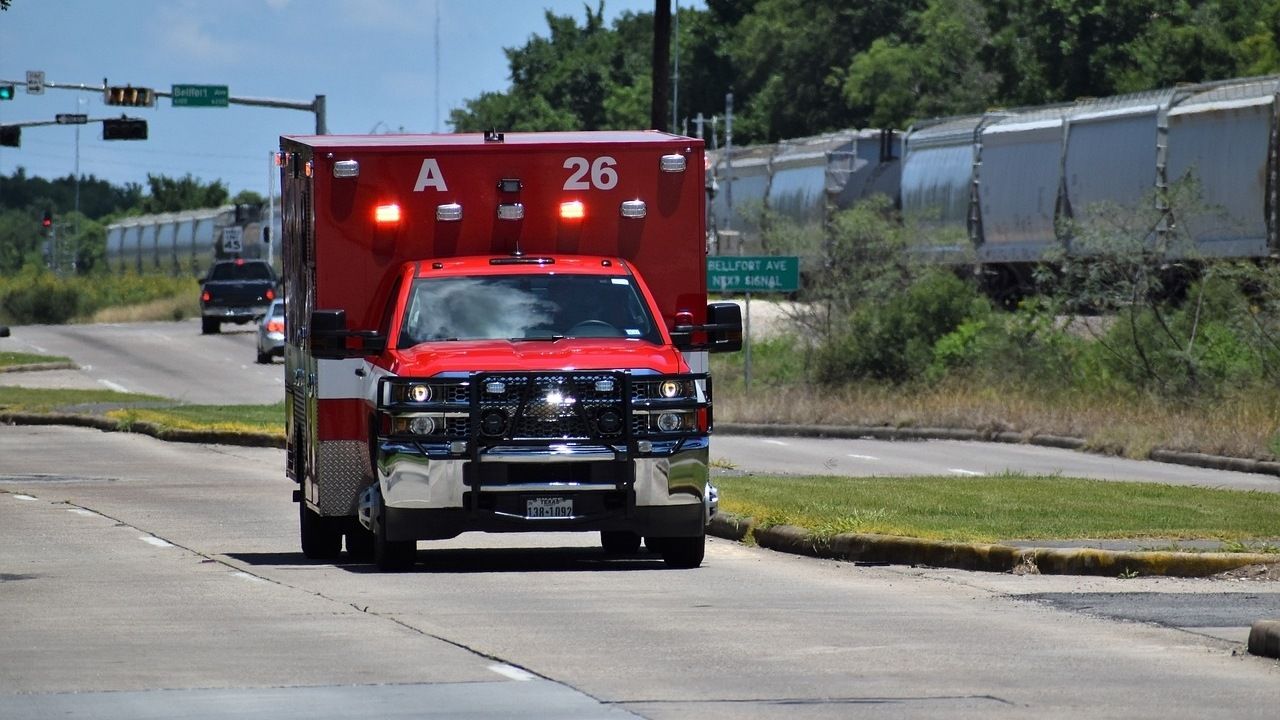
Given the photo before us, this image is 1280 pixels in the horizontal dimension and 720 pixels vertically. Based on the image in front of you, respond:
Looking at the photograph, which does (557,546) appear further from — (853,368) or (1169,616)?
(853,368)

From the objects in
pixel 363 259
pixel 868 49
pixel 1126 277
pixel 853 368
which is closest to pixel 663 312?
pixel 363 259

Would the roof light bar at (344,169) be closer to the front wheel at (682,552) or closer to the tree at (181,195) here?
the front wheel at (682,552)

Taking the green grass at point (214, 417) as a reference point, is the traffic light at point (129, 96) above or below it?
above

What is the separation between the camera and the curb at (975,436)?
2791cm

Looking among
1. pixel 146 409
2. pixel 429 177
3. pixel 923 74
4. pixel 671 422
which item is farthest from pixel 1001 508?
pixel 923 74

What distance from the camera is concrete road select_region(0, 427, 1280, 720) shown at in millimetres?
9586

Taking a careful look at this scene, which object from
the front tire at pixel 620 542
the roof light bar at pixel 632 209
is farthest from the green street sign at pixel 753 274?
the roof light bar at pixel 632 209

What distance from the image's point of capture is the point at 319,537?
16.6 m

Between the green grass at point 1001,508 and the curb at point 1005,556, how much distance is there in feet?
0.58

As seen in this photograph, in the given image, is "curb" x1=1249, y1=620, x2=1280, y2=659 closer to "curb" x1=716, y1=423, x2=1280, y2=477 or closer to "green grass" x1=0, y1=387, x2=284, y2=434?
"curb" x1=716, y1=423, x2=1280, y2=477

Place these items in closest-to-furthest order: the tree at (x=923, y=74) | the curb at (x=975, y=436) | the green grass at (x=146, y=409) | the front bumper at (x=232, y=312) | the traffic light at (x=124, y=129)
Answer: the curb at (x=975, y=436)
the green grass at (x=146, y=409)
the traffic light at (x=124, y=129)
the front bumper at (x=232, y=312)
the tree at (x=923, y=74)

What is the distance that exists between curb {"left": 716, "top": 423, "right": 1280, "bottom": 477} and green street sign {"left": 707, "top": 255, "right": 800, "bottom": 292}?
453 cm

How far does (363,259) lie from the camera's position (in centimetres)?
1623

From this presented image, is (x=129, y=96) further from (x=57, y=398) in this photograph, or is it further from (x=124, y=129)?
(x=57, y=398)
